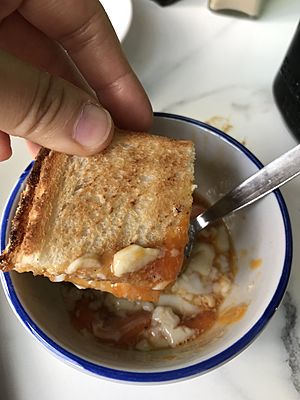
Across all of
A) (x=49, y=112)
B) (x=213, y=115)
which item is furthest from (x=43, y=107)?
(x=213, y=115)

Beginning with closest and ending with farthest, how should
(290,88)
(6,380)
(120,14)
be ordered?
(6,380), (290,88), (120,14)

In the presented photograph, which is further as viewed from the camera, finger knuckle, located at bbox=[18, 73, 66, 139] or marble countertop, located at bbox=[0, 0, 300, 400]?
marble countertop, located at bbox=[0, 0, 300, 400]

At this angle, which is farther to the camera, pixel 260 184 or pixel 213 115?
pixel 213 115

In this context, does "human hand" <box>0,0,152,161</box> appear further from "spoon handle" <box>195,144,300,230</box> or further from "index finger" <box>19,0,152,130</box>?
"spoon handle" <box>195,144,300,230</box>

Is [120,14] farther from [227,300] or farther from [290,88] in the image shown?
[227,300]

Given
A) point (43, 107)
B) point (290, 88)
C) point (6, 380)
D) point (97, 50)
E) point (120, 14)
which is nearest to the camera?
point (43, 107)

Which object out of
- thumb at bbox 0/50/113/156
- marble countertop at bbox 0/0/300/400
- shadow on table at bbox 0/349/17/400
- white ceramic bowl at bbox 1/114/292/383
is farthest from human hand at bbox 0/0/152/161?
shadow on table at bbox 0/349/17/400
